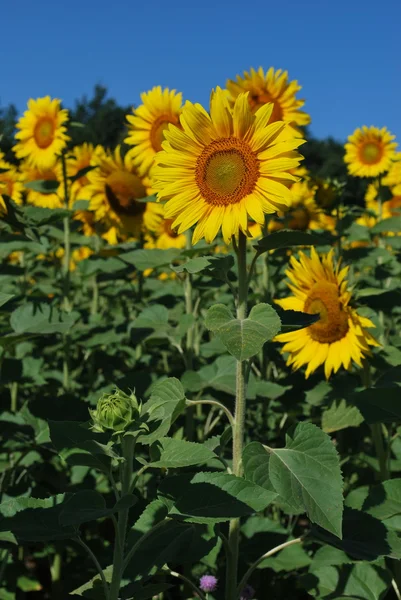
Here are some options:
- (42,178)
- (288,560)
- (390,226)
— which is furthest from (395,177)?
(288,560)

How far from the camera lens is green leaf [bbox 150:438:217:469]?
53.7 inches

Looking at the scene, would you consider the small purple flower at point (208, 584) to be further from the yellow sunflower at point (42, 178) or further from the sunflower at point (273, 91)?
the yellow sunflower at point (42, 178)

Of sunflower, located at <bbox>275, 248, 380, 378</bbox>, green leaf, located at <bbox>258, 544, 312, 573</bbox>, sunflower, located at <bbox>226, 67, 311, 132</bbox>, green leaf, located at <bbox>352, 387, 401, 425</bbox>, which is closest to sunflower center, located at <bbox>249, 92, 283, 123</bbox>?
sunflower, located at <bbox>226, 67, 311, 132</bbox>

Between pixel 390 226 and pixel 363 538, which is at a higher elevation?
pixel 390 226

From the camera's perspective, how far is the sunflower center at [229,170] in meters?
1.77

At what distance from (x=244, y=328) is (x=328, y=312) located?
0.84 m

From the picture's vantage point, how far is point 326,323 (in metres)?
2.36

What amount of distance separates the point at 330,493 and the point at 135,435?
19.0 inches

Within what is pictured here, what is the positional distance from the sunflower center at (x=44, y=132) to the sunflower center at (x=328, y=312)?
6.53ft

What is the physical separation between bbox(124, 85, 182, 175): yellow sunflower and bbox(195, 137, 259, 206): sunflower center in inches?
65.2

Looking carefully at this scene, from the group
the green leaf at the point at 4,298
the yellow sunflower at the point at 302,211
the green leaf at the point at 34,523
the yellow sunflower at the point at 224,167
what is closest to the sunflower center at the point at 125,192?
the yellow sunflower at the point at 302,211

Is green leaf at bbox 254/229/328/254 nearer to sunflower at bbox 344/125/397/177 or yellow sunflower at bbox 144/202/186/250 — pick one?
yellow sunflower at bbox 144/202/186/250

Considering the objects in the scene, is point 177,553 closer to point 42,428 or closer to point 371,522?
point 371,522

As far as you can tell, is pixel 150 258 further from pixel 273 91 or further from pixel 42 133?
pixel 42 133
